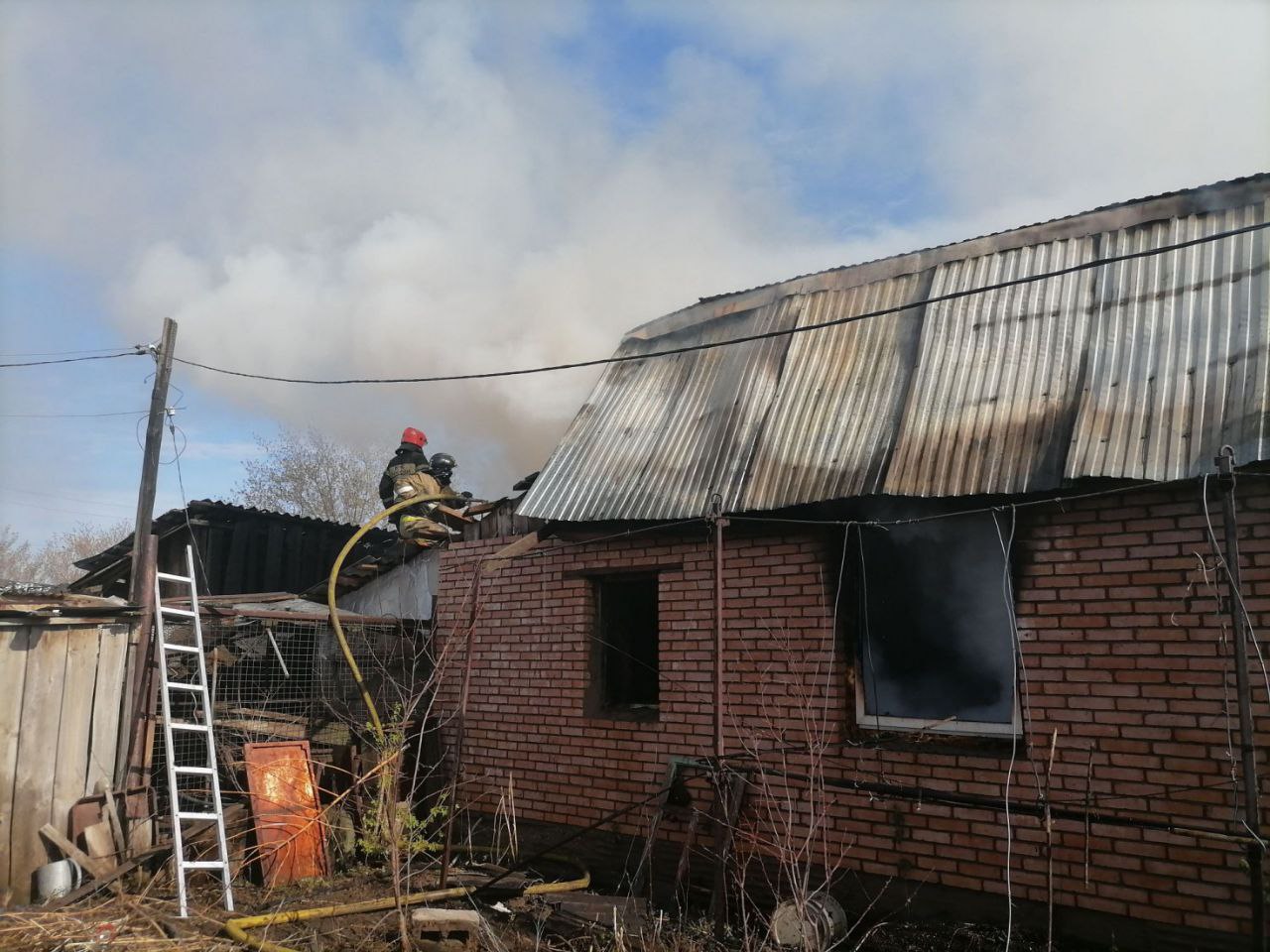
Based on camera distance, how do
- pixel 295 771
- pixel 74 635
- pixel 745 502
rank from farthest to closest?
1. pixel 295 771
2. pixel 74 635
3. pixel 745 502

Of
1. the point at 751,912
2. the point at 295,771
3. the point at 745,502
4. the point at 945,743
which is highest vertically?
the point at 745,502

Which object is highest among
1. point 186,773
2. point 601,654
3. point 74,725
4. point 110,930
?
point 601,654

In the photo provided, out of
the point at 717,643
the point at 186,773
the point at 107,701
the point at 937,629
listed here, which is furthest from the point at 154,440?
the point at 937,629

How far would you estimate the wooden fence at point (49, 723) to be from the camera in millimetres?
6199

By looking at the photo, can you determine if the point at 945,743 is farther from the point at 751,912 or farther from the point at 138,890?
the point at 138,890

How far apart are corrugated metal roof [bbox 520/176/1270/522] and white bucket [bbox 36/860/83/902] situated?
4.12m

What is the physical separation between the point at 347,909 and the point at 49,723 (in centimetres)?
283

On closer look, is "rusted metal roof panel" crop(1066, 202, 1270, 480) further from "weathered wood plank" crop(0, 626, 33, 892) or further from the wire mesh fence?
"weathered wood plank" crop(0, 626, 33, 892)

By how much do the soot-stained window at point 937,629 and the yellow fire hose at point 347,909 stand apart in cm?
245

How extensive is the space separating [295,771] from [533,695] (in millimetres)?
2075

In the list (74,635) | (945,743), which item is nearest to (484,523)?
(74,635)

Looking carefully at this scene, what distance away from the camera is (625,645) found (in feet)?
24.2

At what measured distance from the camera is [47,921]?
521cm

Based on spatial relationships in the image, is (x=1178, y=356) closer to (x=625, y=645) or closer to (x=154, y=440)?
(x=625, y=645)
